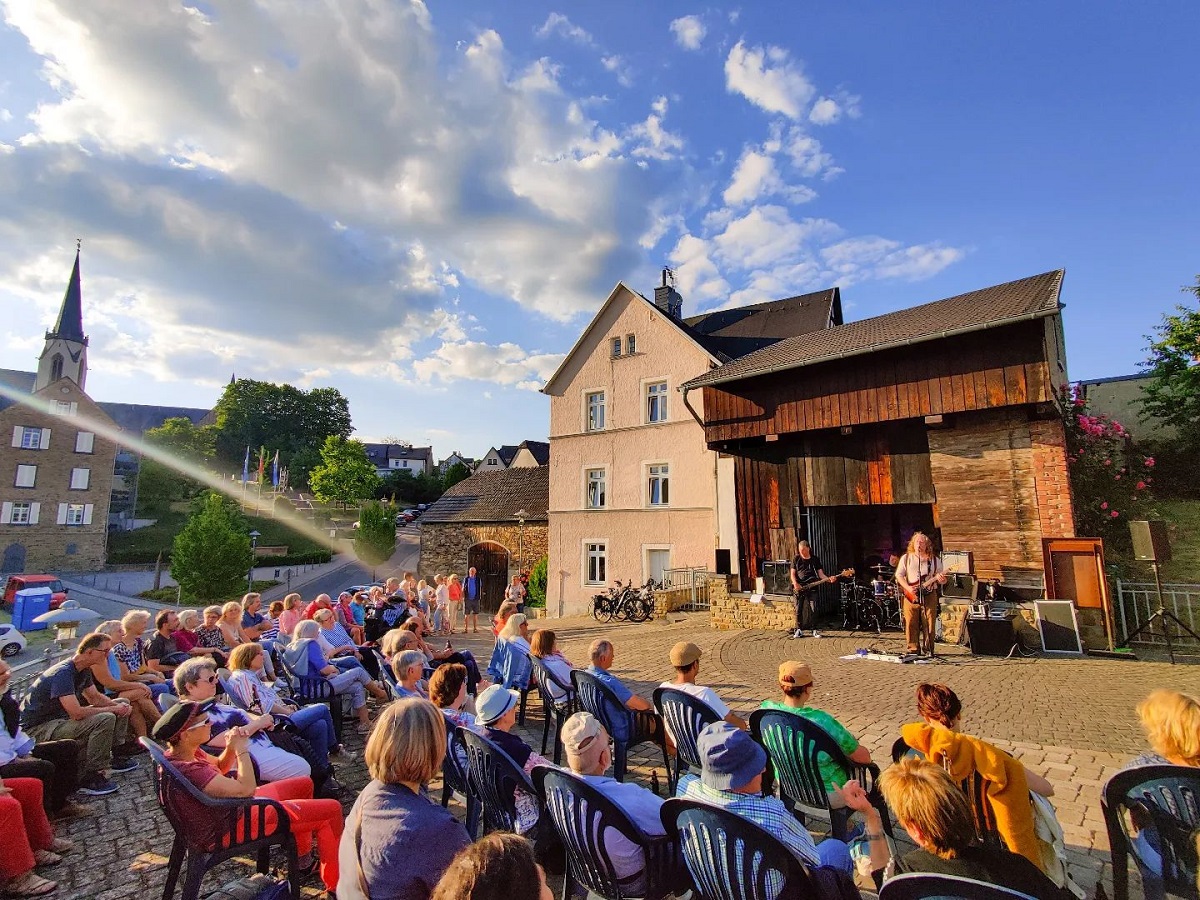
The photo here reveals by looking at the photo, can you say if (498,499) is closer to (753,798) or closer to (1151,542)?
(1151,542)

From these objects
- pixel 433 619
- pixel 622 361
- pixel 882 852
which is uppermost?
pixel 622 361

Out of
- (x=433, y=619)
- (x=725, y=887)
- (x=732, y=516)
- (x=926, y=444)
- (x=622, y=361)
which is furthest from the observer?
(x=622, y=361)

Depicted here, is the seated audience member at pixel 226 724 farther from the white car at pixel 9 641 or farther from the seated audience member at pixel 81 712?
the white car at pixel 9 641

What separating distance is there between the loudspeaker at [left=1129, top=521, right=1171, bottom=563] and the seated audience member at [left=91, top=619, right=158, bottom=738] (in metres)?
12.4

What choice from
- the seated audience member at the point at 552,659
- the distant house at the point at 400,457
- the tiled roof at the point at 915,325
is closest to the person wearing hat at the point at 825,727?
the seated audience member at the point at 552,659

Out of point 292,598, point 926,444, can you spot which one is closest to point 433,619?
point 292,598

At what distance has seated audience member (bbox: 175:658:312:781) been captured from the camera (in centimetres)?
341

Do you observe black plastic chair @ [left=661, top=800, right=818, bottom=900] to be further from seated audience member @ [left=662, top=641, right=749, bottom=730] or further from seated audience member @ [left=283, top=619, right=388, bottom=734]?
seated audience member @ [left=283, top=619, right=388, bottom=734]

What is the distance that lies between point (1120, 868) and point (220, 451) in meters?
70.8

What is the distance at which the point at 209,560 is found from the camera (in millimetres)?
21891

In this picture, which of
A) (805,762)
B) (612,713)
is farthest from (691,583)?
(805,762)

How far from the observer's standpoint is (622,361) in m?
20.9

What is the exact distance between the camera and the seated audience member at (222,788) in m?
2.79

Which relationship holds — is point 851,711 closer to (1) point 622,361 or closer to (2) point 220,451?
(1) point 622,361
